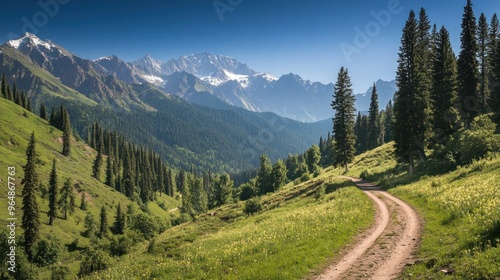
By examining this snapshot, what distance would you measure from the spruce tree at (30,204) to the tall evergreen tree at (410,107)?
79386mm

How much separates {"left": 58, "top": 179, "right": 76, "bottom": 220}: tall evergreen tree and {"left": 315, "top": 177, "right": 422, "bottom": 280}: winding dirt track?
110m

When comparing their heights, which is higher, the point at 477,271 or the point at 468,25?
the point at 468,25

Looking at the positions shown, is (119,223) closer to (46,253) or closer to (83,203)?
(83,203)

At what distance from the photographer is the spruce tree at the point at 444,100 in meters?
53.2

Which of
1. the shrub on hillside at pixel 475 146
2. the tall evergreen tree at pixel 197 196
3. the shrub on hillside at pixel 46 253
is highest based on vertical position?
the shrub on hillside at pixel 475 146

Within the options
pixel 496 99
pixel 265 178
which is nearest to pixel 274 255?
pixel 496 99

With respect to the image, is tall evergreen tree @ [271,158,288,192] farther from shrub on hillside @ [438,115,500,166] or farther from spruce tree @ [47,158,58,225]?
spruce tree @ [47,158,58,225]

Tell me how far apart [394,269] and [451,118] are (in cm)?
4834

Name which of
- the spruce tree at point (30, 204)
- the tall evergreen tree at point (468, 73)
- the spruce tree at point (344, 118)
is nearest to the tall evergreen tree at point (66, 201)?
the spruce tree at point (30, 204)

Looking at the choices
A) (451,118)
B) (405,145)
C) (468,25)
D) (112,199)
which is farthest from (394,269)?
(112,199)

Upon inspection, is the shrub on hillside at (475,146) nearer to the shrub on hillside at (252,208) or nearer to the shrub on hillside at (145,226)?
the shrub on hillside at (252,208)

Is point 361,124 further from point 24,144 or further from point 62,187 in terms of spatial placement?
point 24,144

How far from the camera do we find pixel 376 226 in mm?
23156

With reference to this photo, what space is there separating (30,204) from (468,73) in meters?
101
